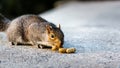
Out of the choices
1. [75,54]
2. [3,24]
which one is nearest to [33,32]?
[75,54]

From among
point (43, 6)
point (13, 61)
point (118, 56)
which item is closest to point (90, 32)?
point (118, 56)

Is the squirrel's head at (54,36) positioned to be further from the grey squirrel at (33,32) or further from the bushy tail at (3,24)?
Result: the bushy tail at (3,24)

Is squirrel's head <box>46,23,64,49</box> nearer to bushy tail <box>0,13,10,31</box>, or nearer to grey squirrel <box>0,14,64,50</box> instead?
grey squirrel <box>0,14,64,50</box>

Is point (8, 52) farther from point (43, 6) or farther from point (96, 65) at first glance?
point (43, 6)

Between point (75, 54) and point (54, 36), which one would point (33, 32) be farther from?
point (75, 54)

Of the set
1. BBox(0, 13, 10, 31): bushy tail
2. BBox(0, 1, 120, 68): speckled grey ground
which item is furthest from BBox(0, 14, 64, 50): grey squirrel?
BBox(0, 1, 120, 68): speckled grey ground

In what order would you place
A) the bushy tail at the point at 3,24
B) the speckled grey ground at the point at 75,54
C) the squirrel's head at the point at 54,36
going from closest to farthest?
1. the speckled grey ground at the point at 75,54
2. the squirrel's head at the point at 54,36
3. the bushy tail at the point at 3,24

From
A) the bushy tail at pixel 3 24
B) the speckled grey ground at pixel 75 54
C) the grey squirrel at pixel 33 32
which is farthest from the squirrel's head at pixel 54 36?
the bushy tail at pixel 3 24
